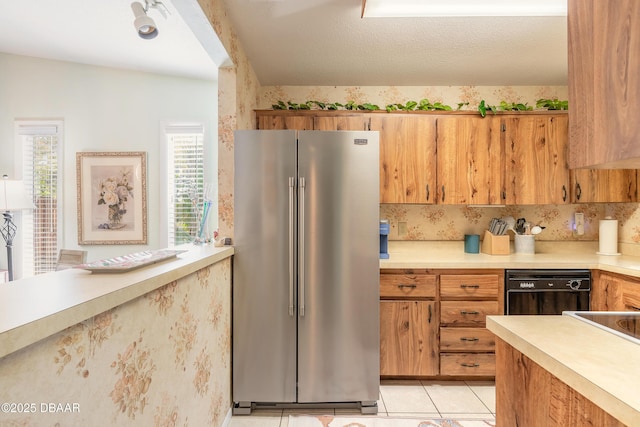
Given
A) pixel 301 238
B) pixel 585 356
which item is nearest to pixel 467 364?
pixel 301 238

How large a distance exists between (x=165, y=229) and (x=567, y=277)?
353 centimetres

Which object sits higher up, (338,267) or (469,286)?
(338,267)

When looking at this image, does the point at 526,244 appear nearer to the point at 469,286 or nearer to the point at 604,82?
the point at 469,286

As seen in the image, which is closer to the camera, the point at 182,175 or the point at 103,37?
the point at 103,37

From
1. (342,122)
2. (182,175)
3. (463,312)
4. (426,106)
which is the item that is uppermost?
(426,106)

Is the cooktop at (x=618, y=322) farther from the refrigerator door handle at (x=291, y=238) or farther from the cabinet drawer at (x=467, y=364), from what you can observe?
the cabinet drawer at (x=467, y=364)

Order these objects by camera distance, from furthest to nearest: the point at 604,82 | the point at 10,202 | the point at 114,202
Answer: the point at 114,202 → the point at 10,202 → the point at 604,82

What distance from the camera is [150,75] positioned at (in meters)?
3.70

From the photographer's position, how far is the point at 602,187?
9.95ft

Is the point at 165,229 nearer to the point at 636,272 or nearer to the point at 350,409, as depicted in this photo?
the point at 350,409

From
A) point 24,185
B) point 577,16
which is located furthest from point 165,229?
point 577,16

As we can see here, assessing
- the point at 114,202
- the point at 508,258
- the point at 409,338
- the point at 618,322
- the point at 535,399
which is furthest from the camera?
the point at 114,202

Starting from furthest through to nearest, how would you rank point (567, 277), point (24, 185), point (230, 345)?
point (24, 185) → point (567, 277) → point (230, 345)

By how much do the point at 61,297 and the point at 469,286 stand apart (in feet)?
8.52
